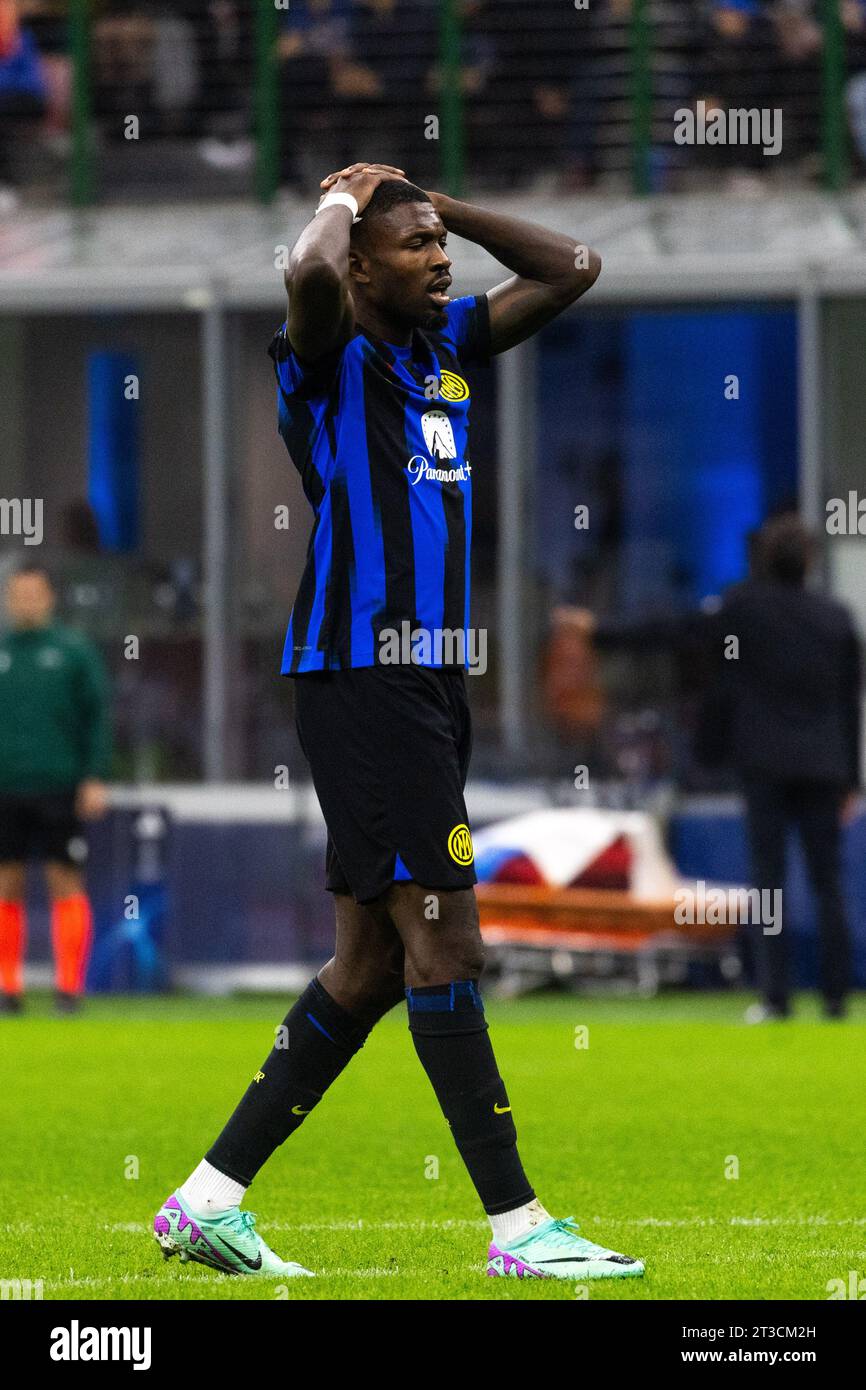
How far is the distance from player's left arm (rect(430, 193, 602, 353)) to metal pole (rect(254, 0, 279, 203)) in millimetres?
12481

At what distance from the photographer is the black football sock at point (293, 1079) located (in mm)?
4980

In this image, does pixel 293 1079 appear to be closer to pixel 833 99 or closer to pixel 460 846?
pixel 460 846

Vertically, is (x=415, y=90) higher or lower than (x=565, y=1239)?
higher

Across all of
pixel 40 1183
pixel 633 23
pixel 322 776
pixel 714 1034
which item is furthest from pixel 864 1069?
pixel 633 23

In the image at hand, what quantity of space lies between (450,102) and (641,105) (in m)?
1.29

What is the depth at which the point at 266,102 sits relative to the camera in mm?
17656

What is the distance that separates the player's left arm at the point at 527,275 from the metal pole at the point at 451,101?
12103 mm

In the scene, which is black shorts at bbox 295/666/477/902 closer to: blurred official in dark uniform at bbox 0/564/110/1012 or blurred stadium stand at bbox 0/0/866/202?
blurred official in dark uniform at bbox 0/564/110/1012

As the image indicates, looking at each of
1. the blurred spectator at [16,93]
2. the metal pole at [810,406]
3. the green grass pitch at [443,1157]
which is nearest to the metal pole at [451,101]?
the metal pole at [810,406]

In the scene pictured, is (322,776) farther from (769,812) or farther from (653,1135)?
(769,812)

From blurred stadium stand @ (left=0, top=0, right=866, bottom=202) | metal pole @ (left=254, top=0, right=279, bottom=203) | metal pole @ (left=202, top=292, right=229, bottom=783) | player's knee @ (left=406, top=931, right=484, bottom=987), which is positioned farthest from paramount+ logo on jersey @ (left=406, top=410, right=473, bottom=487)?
metal pole @ (left=254, top=0, right=279, bottom=203)

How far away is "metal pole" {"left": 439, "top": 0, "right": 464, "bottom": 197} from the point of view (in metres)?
17.2

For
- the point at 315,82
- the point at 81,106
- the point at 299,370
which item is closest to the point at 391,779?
the point at 299,370
